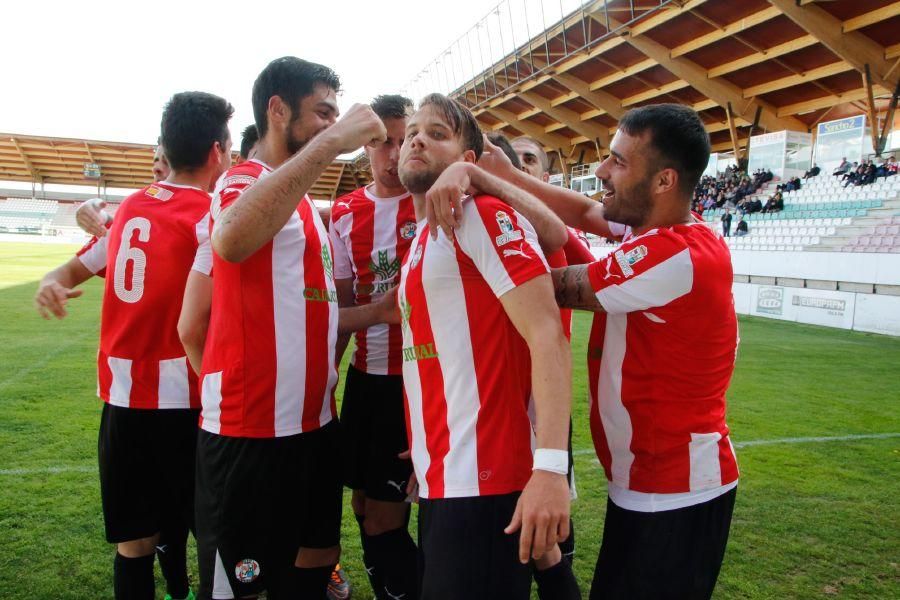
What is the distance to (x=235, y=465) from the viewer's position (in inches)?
75.8

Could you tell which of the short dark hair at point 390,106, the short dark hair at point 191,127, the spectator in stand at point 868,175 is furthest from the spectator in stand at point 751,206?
the short dark hair at point 191,127

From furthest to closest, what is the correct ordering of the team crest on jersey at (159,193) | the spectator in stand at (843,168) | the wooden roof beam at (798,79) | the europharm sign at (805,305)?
the wooden roof beam at (798,79) < the spectator in stand at (843,168) < the europharm sign at (805,305) < the team crest on jersey at (159,193)

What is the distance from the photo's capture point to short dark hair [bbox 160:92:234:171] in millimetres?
2537

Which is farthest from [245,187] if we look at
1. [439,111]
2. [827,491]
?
[827,491]

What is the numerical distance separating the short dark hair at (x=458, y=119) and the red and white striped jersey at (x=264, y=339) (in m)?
0.56

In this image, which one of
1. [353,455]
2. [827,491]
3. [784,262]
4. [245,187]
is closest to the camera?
[245,187]

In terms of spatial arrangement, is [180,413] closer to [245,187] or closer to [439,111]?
[245,187]

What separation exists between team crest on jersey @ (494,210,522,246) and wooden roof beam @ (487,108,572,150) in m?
33.6

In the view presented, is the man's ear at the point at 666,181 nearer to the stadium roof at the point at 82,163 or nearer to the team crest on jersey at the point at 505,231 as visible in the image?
the team crest on jersey at the point at 505,231

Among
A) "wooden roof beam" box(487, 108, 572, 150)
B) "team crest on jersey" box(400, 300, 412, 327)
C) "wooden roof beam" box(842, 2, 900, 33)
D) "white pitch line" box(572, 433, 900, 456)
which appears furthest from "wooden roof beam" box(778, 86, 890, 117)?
"team crest on jersey" box(400, 300, 412, 327)

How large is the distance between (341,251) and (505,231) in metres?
1.43

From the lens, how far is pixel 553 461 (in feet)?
5.00

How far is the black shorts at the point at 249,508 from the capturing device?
189 centimetres

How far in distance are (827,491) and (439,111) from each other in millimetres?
4326
